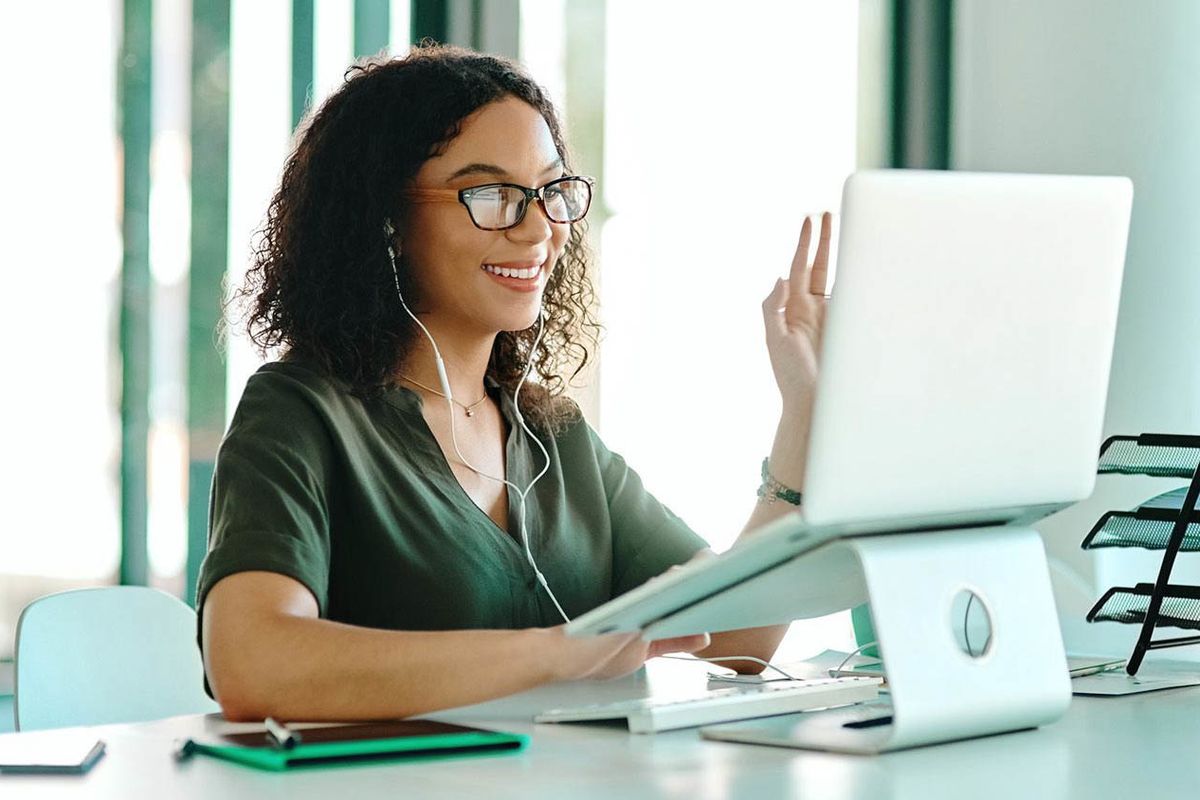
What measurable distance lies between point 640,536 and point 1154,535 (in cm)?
63

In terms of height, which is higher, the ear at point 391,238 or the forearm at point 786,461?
the ear at point 391,238

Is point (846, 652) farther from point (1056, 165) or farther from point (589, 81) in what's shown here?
point (1056, 165)

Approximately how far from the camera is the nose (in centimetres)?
177

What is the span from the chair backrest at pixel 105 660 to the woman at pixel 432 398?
315 mm

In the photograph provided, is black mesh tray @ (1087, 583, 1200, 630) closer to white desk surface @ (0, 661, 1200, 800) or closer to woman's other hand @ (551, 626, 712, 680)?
white desk surface @ (0, 661, 1200, 800)

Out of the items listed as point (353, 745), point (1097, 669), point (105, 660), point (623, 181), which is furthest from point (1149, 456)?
point (623, 181)

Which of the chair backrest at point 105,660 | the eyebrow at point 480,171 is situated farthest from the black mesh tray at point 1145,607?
the chair backrest at point 105,660

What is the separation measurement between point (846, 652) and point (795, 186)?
2.25m

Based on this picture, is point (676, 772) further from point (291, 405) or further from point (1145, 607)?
point (1145, 607)

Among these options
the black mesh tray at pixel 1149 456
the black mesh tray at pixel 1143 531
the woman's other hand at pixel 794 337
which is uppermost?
the woman's other hand at pixel 794 337

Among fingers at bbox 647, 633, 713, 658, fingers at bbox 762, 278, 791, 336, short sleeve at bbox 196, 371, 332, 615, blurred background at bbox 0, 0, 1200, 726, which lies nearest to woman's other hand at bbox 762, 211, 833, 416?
fingers at bbox 762, 278, 791, 336

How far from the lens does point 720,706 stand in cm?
125

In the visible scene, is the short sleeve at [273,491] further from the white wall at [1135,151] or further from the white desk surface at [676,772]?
the white wall at [1135,151]

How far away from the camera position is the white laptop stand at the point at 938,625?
113 cm
